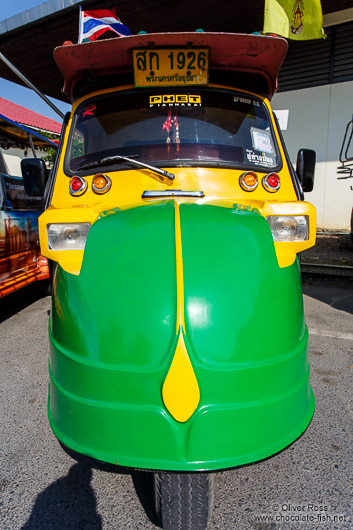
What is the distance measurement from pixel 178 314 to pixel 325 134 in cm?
972

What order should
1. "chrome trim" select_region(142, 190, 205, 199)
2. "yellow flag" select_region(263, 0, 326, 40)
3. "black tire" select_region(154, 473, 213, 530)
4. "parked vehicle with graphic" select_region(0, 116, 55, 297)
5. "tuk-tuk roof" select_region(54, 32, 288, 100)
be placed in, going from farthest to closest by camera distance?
"yellow flag" select_region(263, 0, 326, 40) < "parked vehicle with graphic" select_region(0, 116, 55, 297) < "tuk-tuk roof" select_region(54, 32, 288, 100) < "chrome trim" select_region(142, 190, 205, 199) < "black tire" select_region(154, 473, 213, 530)

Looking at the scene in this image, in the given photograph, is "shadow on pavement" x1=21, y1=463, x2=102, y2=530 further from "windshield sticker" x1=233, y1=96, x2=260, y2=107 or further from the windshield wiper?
"windshield sticker" x1=233, y1=96, x2=260, y2=107

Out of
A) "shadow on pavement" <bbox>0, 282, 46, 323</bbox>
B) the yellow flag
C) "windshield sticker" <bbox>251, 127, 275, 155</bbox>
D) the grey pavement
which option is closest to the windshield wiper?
"windshield sticker" <bbox>251, 127, 275, 155</bbox>

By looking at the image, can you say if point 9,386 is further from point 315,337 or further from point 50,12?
point 50,12

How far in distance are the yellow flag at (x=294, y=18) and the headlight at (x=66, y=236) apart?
5843 mm

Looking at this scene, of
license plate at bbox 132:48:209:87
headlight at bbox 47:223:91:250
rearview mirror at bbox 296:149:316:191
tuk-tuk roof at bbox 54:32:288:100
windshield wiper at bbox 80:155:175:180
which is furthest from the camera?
rearview mirror at bbox 296:149:316:191

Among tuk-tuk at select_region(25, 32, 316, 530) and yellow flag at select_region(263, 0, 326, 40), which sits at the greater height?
yellow flag at select_region(263, 0, 326, 40)

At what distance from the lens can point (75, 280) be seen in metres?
1.56

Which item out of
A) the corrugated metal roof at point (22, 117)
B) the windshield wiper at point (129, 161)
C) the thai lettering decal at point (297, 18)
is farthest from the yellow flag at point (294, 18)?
the corrugated metal roof at point (22, 117)

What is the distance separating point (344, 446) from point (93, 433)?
1.64 metres

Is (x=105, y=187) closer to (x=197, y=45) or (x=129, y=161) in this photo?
(x=129, y=161)

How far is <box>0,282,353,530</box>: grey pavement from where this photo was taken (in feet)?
5.41

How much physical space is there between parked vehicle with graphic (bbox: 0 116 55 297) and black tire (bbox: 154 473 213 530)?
3.33 metres

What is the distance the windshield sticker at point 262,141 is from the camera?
2.47 m
